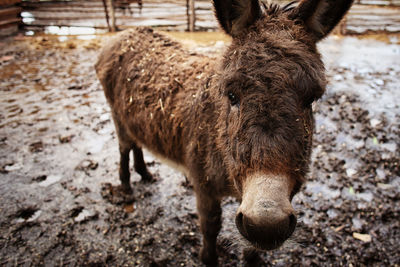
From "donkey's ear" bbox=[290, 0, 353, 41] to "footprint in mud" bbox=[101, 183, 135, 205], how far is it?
9.60 feet

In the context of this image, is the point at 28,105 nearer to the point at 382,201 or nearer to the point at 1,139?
the point at 1,139

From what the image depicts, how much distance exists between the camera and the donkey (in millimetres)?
1301

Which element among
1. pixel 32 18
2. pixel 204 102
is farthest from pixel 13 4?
pixel 204 102

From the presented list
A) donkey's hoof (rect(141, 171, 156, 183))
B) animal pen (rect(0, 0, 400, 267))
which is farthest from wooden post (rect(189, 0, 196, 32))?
donkey's hoof (rect(141, 171, 156, 183))

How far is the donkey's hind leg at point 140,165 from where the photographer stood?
3.52m

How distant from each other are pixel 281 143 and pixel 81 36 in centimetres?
1133

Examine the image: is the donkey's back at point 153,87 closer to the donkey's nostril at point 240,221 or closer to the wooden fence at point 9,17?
the donkey's nostril at point 240,221

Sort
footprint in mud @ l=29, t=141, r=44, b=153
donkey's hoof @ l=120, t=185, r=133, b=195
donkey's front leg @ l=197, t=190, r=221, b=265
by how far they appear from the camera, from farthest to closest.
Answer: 1. footprint in mud @ l=29, t=141, r=44, b=153
2. donkey's hoof @ l=120, t=185, r=133, b=195
3. donkey's front leg @ l=197, t=190, r=221, b=265

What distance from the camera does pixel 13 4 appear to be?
1038cm

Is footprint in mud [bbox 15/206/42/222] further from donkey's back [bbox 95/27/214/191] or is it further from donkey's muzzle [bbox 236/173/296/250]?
donkey's muzzle [bbox 236/173/296/250]

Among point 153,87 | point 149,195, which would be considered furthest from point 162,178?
point 153,87

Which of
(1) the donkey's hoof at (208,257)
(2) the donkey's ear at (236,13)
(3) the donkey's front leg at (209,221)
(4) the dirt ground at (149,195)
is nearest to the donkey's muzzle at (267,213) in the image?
(4) the dirt ground at (149,195)

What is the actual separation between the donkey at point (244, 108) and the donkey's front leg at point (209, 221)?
0.01 m

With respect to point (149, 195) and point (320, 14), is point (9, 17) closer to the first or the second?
point (149, 195)
